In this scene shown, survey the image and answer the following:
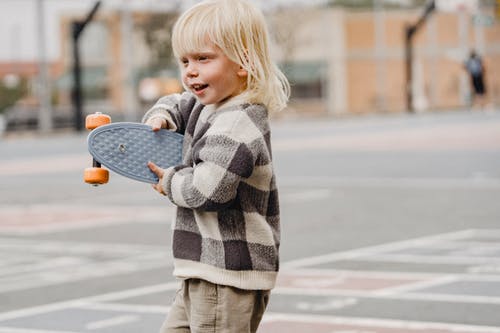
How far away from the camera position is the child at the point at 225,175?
3.57 meters

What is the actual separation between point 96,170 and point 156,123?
0.89 feet

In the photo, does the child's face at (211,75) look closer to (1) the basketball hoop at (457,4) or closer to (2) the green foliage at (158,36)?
(1) the basketball hoop at (457,4)

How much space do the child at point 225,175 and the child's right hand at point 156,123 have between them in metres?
0.01

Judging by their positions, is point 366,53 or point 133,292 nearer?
point 133,292

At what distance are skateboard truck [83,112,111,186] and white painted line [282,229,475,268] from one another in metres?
4.92

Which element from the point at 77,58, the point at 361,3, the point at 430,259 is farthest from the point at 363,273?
the point at 361,3

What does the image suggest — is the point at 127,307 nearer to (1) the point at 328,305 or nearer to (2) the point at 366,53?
(1) the point at 328,305

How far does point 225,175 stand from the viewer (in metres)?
3.56

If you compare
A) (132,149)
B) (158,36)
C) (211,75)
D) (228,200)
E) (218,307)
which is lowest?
(218,307)

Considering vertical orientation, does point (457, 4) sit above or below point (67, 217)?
above

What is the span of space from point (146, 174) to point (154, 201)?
9.92 metres

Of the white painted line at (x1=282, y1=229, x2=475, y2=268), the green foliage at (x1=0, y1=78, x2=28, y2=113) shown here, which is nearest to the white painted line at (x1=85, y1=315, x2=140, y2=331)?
the white painted line at (x1=282, y1=229, x2=475, y2=268)

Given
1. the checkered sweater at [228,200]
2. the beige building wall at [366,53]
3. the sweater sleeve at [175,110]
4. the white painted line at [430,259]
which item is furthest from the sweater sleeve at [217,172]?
the beige building wall at [366,53]

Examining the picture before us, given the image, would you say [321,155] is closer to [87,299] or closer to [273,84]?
[87,299]
